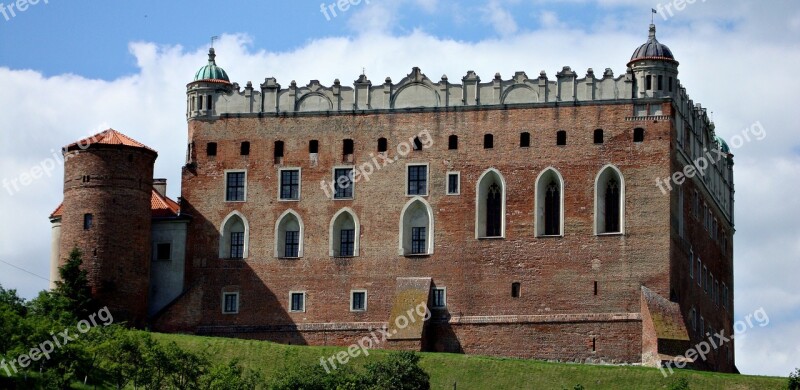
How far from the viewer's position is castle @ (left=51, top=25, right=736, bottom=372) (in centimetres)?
9644

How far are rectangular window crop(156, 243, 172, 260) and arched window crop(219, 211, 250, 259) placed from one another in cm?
243

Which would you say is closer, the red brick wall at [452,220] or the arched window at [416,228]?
the red brick wall at [452,220]

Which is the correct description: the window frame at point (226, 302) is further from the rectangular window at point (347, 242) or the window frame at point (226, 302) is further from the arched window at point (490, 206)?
the arched window at point (490, 206)

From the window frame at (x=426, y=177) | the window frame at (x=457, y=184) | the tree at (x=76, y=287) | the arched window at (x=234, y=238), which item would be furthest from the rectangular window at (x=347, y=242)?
the tree at (x=76, y=287)

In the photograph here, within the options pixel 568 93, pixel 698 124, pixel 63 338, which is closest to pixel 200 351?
pixel 63 338

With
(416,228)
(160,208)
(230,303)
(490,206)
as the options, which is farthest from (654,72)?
(160,208)

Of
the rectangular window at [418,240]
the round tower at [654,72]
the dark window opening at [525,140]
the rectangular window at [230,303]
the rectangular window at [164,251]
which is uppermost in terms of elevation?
the round tower at [654,72]

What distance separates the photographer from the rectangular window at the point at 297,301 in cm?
Answer: 9962

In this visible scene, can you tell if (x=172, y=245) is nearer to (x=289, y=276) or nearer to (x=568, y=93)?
(x=289, y=276)

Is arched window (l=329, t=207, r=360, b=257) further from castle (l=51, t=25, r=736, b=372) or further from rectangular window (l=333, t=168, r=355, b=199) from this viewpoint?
rectangular window (l=333, t=168, r=355, b=199)

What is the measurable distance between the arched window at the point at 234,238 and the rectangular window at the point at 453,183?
9585 millimetres

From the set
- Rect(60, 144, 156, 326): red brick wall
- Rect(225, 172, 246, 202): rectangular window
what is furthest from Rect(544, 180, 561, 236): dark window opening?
Rect(60, 144, 156, 326): red brick wall

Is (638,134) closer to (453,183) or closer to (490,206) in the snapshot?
(490,206)

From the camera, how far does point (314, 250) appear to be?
100062 millimetres
